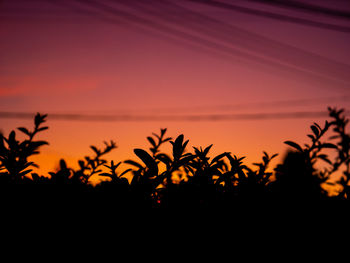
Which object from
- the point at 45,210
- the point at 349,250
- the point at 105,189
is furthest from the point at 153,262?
the point at 349,250

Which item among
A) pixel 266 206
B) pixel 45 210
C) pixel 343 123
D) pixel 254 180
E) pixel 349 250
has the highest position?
pixel 343 123

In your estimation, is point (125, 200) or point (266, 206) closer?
point (125, 200)

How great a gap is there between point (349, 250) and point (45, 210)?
1734 mm

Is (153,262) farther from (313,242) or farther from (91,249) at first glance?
(313,242)

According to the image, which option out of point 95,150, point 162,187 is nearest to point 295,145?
point 162,187

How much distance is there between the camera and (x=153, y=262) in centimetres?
121

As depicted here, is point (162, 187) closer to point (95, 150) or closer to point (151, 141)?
point (151, 141)

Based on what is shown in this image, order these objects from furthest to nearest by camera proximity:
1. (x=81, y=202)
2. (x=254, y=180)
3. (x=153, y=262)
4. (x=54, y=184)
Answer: (x=254, y=180)
(x=54, y=184)
(x=81, y=202)
(x=153, y=262)

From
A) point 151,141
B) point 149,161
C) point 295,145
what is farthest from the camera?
point 151,141

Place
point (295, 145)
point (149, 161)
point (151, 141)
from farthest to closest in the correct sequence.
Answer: point (151, 141), point (295, 145), point (149, 161)

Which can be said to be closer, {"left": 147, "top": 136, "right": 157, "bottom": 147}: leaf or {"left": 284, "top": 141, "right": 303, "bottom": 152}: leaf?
{"left": 284, "top": 141, "right": 303, "bottom": 152}: leaf

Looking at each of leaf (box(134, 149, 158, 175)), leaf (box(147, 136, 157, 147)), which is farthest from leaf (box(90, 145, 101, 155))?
leaf (box(134, 149, 158, 175))

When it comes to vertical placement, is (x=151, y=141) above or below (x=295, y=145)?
above

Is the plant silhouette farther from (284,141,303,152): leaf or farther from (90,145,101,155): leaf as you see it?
(90,145,101,155): leaf
